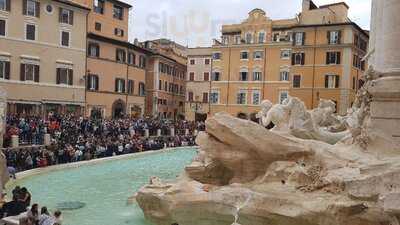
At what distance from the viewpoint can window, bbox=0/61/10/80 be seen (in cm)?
3484

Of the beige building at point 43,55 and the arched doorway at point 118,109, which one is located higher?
the beige building at point 43,55

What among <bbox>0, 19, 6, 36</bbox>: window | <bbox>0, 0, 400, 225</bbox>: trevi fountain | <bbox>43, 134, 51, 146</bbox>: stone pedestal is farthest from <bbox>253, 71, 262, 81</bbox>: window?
<bbox>0, 0, 400, 225</bbox>: trevi fountain

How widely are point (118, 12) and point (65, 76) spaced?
1197 cm

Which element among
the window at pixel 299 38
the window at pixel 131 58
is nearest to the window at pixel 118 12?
the window at pixel 131 58


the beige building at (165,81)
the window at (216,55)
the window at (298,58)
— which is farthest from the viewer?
the beige building at (165,81)

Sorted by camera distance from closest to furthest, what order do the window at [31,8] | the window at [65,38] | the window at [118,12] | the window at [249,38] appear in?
the window at [31,8], the window at [65,38], the window at [118,12], the window at [249,38]

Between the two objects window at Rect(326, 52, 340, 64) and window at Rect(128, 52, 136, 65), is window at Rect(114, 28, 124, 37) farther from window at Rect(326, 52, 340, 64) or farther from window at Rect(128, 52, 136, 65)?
window at Rect(326, 52, 340, 64)

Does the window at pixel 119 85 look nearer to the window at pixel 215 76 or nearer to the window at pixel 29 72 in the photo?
the window at pixel 29 72

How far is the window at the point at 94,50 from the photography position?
43569 mm

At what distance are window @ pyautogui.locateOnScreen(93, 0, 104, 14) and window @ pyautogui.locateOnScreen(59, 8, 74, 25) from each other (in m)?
5.69

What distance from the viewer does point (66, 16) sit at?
131 feet

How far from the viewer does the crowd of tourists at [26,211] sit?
946 cm

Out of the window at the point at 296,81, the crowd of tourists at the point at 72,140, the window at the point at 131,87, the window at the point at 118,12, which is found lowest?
the crowd of tourists at the point at 72,140

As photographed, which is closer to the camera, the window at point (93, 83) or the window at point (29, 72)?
the window at point (29, 72)
